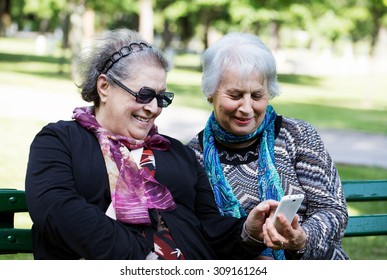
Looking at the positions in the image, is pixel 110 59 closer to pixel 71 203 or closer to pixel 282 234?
pixel 71 203

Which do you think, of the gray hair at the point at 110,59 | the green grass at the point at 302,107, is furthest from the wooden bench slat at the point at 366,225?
the gray hair at the point at 110,59

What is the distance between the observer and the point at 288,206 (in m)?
3.20

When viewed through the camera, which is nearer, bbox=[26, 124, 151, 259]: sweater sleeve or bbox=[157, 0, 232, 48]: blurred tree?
bbox=[26, 124, 151, 259]: sweater sleeve

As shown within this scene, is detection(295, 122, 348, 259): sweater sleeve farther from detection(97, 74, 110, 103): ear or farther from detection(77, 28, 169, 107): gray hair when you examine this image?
detection(97, 74, 110, 103): ear

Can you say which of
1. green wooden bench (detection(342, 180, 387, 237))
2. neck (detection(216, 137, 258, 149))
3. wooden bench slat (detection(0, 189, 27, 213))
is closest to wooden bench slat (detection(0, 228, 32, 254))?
wooden bench slat (detection(0, 189, 27, 213))

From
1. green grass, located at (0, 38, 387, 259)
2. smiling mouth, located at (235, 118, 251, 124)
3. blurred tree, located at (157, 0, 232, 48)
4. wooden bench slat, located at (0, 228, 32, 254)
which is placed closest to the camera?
wooden bench slat, located at (0, 228, 32, 254)

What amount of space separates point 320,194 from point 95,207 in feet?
4.01

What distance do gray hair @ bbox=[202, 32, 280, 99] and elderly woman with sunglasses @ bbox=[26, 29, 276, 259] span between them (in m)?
0.43

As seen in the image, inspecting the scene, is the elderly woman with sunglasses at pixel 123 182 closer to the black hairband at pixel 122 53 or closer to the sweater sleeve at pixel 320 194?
the black hairband at pixel 122 53

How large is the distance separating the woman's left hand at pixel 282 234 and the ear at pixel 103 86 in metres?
0.94

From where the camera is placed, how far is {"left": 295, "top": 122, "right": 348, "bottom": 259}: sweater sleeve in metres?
3.76

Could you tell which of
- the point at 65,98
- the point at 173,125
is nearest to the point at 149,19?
the point at 65,98

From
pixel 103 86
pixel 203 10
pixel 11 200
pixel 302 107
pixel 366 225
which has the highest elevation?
pixel 103 86

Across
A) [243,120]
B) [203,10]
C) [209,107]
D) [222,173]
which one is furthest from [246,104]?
[203,10]
